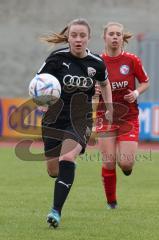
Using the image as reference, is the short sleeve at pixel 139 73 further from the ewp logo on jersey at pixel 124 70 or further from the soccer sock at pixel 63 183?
the soccer sock at pixel 63 183

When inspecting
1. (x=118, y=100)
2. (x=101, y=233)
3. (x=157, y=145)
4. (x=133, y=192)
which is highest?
(x=118, y=100)

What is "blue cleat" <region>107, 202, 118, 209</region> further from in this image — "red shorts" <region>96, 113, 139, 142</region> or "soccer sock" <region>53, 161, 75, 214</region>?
"soccer sock" <region>53, 161, 75, 214</region>

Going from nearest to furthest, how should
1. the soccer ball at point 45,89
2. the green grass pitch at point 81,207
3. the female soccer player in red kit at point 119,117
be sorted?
1. the green grass pitch at point 81,207
2. the soccer ball at point 45,89
3. the female soccer player in red kit at point 119,117

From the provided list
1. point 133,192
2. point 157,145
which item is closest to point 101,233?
point 133,192

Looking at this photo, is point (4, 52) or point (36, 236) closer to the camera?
point (36, 236)

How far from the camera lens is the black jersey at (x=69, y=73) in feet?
24.8

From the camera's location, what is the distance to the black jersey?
7566mm

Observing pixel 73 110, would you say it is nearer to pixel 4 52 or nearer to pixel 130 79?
pixel 130 79

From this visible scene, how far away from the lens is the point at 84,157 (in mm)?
17656

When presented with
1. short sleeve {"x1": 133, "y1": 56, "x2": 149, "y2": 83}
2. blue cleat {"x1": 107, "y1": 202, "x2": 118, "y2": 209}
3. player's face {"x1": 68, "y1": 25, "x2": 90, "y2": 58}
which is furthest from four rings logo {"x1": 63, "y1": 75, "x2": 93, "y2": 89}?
blue cleat {"x1": 107, "y1": 202, "x2": 118, "y2": 209}

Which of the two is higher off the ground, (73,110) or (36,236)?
(73,110)

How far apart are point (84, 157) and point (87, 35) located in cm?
1031

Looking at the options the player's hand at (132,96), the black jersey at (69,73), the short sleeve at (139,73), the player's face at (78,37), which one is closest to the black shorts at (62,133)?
the black jersey at (69,73)

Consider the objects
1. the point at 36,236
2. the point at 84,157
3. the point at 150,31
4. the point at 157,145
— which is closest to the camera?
the point at 36,236
